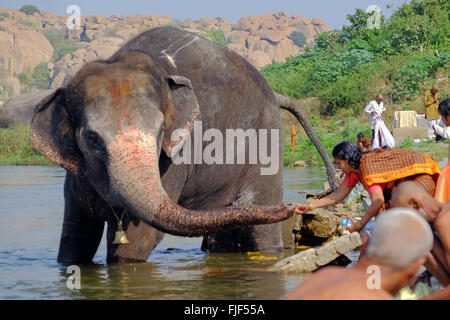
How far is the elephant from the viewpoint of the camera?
6418 millimetres

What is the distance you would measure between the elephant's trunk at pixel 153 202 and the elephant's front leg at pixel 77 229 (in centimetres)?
110

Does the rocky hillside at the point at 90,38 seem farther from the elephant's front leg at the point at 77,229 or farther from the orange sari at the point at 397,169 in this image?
the orange sari at the point at 397,169

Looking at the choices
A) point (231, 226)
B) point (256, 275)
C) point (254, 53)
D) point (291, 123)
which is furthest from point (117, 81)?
point (254, 53)

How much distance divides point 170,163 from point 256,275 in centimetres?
123

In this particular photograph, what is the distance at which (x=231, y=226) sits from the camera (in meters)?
6.11

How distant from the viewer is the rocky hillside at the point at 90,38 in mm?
105000

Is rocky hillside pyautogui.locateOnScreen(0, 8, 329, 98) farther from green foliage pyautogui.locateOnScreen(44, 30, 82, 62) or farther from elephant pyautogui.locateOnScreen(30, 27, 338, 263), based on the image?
elephant pyautogui.locateOnScreen(30, 27, 338, 263)

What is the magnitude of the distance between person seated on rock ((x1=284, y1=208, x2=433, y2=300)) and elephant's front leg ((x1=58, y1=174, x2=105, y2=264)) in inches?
165

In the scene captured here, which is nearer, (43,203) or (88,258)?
(88,258)

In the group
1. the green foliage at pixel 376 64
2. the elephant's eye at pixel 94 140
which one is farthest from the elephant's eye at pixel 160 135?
the green foliage at pixel 376 64

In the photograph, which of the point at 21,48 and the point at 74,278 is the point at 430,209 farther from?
the point at 21,48

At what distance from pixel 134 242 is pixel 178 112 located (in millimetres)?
1181

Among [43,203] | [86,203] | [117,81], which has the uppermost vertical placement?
[117,81]

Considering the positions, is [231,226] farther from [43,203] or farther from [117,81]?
[43,203]
